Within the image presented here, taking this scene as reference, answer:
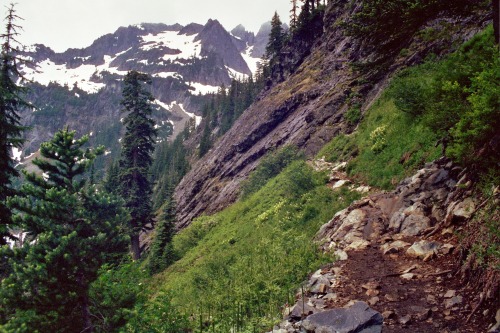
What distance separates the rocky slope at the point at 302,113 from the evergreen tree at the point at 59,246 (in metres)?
19.6

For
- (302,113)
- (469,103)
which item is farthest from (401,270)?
(302,113)

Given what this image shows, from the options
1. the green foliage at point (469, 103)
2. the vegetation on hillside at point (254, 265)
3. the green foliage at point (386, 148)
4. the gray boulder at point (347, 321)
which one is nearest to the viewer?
the gray boulder at point (347, 321)

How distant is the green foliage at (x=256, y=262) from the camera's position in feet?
30.5

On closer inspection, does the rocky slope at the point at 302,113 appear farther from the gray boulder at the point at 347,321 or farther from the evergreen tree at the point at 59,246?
the gray boulder at the point at 347,321

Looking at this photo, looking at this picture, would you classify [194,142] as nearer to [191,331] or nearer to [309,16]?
[309,16]

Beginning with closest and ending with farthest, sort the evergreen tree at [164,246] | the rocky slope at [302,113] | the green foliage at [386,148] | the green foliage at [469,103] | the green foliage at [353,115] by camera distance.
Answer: the green foliage at [469,103], the green foliage at [386,148], the evergreen tree at [164,246], the green foliage at [353,115], the rocky slope at [302,113]

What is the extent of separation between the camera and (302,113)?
129ft

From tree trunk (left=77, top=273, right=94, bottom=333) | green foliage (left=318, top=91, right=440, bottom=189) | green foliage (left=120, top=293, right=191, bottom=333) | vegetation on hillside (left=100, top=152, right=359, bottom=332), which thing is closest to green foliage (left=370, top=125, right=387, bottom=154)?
green foliage (left=318, top=91, right=440, bottom=189)

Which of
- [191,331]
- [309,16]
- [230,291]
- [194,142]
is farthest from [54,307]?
[194,142]

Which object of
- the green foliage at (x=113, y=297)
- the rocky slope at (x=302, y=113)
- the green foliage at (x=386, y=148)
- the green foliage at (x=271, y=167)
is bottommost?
the green foliage at (x=113, y=297)

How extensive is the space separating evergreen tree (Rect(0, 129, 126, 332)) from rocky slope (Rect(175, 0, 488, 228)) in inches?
771

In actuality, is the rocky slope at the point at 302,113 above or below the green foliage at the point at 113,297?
above

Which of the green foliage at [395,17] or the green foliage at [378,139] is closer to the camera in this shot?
the green foliage at [395,17]

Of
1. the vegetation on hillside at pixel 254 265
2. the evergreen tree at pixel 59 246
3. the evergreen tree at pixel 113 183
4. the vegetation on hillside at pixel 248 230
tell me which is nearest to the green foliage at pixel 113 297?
the vegetation on hillside at pixel 248 230
